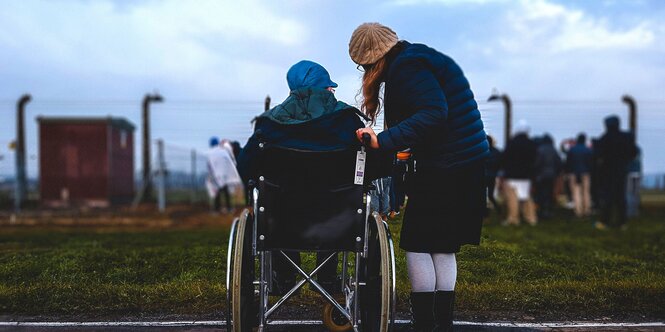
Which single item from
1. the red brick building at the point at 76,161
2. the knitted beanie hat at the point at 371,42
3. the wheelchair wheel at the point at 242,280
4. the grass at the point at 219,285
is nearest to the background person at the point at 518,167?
the grass at the point at 219,285

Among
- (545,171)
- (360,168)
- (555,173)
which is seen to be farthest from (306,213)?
(555,173)

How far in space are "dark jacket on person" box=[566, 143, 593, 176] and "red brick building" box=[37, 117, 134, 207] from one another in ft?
35.9

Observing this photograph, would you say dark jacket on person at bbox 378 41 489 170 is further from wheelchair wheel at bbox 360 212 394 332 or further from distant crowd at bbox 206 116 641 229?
distant crowd at bbox 206 116 641 229

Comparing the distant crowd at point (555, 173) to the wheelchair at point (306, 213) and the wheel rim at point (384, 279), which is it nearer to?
the wheelchair at point (306, 213)

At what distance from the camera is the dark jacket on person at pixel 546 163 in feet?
43.8

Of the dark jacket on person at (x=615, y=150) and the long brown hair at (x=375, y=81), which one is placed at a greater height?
the long brown hair at (x=375, y=81)

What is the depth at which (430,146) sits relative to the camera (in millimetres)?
3354

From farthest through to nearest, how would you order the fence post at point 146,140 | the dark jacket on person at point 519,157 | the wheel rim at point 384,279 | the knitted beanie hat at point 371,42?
1. the fence post at point 146,140
2. the dark jacket on person at point 519,157
3. the knitted beanie hat at point 371,42
4. the wheel rim at point 384,279

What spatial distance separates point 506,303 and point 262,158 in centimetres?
211

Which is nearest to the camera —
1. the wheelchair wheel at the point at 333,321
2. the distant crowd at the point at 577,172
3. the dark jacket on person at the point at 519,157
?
the wheelchair wheel at the point at 333,321

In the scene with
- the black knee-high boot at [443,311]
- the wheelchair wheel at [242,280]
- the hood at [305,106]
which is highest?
the hood at [305,106]

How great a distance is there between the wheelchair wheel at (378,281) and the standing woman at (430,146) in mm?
156

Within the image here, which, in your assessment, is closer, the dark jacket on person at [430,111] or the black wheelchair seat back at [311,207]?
the dark jacket on person at [430,111]

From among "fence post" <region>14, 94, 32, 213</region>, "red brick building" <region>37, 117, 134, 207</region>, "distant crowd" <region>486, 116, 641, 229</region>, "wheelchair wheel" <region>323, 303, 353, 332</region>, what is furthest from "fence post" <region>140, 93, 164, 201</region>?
"wheelchair wheel" <region>323, 303, 353, 332</region>
